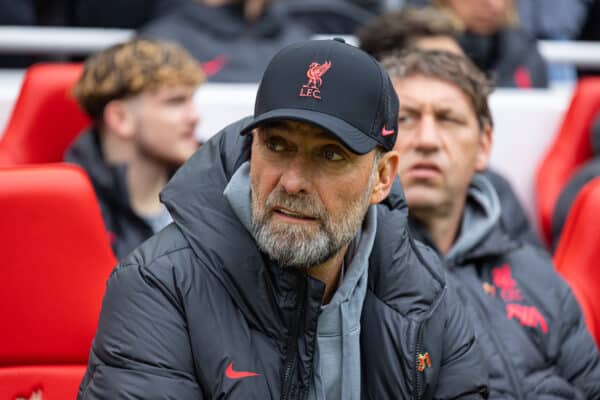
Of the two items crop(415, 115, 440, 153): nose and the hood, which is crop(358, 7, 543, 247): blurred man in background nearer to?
→ the hood

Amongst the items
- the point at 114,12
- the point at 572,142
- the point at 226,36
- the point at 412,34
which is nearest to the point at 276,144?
the point at 412,34

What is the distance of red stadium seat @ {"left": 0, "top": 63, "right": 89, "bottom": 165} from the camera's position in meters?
2.91

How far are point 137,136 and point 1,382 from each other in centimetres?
105

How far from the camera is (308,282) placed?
5.57 feet

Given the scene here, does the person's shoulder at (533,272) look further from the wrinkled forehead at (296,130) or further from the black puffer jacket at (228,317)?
the wrinkled forehead at (296,130)

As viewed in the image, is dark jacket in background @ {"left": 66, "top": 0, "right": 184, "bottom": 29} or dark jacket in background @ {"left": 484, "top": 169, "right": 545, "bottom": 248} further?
dark jacket in background @ {"left": 66, "top": 0, "right": 184, "bottom": 29}

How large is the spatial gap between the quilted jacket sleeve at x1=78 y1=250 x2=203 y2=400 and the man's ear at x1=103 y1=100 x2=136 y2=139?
1.25m

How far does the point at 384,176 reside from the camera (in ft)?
6.03

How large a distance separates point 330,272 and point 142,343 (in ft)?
1.20

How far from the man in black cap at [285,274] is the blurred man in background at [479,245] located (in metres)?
0.44

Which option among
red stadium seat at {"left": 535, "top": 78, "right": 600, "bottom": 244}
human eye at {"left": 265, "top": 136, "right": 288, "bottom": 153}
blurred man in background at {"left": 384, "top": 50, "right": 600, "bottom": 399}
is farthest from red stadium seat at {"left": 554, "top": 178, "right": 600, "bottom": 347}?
human eye at {"left": 265, "top": 136, "right": 288, "bottom": 153}

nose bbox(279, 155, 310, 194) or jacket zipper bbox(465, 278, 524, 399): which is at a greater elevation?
nose bbox(279, 155, 310, 194)

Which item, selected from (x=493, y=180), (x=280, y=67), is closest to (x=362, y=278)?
(x=280, y=67)

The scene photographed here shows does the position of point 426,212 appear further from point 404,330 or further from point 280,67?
point 280,67
